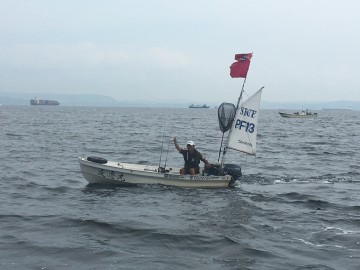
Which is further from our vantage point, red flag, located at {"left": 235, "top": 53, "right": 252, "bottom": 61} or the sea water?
red flag, located at {"left": 235, "top": 53, "right": 252, "bottom": 61}

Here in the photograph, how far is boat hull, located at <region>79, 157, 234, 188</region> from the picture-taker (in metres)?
19.4

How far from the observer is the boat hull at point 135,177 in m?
19.4

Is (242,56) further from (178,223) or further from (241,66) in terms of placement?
(178,223)

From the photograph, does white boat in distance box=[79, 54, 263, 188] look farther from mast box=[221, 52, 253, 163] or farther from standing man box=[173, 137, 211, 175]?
standing man box=[173, 137, 211, 175]

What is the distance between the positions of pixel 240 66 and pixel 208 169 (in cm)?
506

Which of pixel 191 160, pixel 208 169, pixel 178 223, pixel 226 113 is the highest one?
pixel 226 113

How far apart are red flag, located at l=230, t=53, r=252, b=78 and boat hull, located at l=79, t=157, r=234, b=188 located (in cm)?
481

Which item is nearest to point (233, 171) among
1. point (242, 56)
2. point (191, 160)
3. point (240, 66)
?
point (191, 160)

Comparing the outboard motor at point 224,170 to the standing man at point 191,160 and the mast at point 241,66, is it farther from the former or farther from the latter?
the standing man at point 191,160

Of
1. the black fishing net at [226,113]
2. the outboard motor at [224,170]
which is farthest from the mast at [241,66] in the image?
the black fishing net at [226,113]

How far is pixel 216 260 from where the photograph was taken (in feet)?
36.6

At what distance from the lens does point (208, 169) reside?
2058 centimetres

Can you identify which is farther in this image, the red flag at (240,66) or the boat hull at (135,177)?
the red flag at (240,66)

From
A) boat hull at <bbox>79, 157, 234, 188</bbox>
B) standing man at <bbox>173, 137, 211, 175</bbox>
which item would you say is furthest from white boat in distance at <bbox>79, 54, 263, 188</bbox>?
standing man at <bbox>173, 137, 211, 175</bbox>
